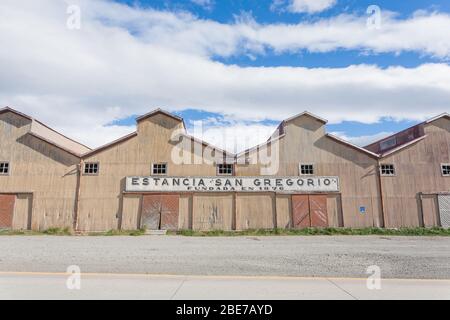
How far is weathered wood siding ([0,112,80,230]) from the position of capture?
72.8ft

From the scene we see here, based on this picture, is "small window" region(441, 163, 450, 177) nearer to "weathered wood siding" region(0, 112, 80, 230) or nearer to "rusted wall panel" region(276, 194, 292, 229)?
"rusted wall panel" region(276, 194, 292, 229)

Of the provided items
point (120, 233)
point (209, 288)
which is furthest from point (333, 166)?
point (209, 288)

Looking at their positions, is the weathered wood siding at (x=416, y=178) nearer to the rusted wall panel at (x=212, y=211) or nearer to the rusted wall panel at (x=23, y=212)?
the rusted wall panel at (x=212, y=211)

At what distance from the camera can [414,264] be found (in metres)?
9.68

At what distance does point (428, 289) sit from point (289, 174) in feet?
54.5

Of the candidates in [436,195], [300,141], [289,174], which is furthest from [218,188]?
[436,195]

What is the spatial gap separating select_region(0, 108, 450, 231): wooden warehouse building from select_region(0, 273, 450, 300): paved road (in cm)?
1480

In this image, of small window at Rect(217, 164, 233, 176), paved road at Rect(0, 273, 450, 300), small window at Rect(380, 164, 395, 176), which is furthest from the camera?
small window at Rect(380, 164, 395, 176)

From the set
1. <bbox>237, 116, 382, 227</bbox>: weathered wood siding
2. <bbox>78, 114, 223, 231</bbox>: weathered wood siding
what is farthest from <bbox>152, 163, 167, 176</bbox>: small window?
<bbox>237, 116, 382, 227</bbox>: weathered wood siding

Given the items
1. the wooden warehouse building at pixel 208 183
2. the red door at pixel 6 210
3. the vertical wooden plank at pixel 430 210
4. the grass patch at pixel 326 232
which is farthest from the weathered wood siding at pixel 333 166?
the red door at pixel 6 210

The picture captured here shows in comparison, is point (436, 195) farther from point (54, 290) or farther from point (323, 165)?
point (54, 290)

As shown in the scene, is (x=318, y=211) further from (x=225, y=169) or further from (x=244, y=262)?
(x=244, y=262)

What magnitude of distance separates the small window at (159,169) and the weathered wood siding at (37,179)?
18.0 feet

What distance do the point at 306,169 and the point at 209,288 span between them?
1806 centimetres
